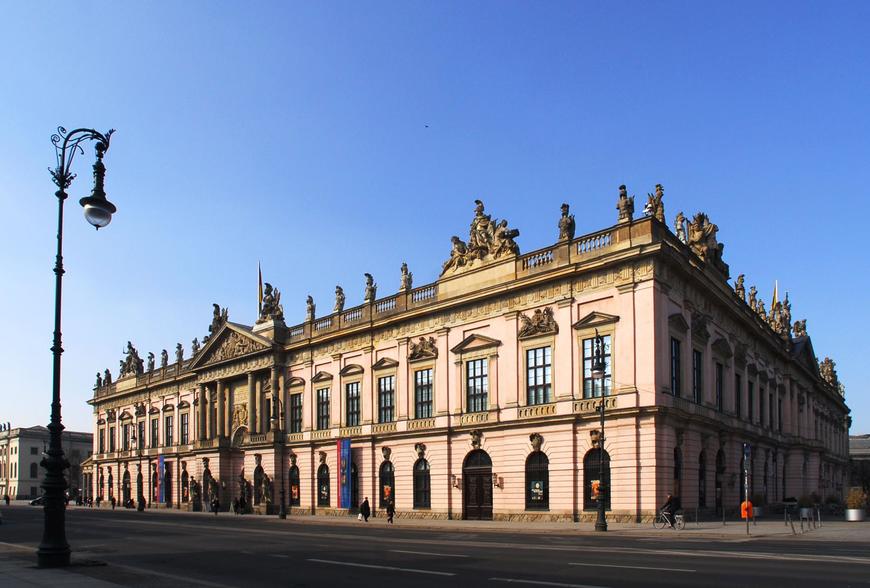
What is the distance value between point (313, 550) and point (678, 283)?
79.0 ft

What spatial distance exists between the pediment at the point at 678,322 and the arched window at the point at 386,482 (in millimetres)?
20979

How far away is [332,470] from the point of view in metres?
56.5

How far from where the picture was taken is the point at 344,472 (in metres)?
54.2

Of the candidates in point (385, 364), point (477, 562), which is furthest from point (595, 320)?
point (477, 562)

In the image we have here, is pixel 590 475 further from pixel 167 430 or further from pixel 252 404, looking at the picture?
pixel 167 430

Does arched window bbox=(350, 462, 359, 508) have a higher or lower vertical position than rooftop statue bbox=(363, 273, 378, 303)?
lower

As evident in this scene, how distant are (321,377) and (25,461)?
124199 millimetres

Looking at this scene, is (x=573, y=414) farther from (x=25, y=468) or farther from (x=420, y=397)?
(x=25, y=468)

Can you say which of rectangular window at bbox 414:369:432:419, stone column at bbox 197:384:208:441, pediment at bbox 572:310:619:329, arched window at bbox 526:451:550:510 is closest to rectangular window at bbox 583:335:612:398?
pediment at bbox 572:310:619:329

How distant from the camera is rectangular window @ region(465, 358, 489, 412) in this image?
148ft

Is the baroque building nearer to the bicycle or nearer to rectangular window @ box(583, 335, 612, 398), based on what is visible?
rectangular window @ box(583, 335, 612, 398)

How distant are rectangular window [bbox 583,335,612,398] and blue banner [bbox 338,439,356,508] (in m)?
20.2

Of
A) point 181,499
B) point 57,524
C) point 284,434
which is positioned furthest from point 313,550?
point 181,499

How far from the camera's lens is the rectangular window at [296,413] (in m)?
60.7
